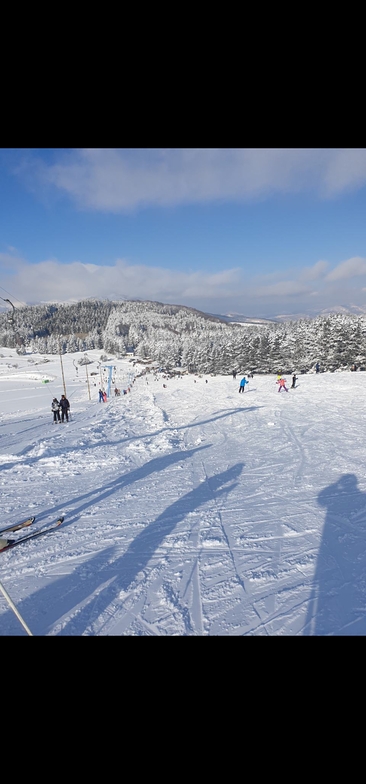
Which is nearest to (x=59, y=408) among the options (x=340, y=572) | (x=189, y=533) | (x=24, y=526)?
(x=24, y=526)

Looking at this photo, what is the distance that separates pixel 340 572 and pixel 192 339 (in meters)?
104

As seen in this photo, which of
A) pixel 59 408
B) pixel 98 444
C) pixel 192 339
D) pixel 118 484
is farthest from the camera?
pixel 192 339

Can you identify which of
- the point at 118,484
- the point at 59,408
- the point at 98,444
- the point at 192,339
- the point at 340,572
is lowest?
the point at 340,572

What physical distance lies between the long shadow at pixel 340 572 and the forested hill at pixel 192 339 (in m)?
10.1

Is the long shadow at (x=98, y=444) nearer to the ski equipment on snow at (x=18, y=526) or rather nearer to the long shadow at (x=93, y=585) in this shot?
the ski equipment on snow at (x=18, y=526)

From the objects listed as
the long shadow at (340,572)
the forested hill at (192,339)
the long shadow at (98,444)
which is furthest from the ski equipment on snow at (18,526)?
the forested hill at (192,339)

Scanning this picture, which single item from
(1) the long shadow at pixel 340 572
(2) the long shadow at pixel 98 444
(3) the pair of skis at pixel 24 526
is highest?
(2) the long shadow at pixel 98 444

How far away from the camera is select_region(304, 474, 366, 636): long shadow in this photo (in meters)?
3.17

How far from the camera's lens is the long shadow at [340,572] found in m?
3.17

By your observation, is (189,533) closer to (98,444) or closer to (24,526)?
(24,526)

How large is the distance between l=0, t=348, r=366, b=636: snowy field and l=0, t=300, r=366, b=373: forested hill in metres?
5.90

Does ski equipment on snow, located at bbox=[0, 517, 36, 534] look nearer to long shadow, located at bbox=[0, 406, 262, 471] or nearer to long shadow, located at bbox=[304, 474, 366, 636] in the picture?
long shadow, located at bbox=[0, 406, 262, 471]

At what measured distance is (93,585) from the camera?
3930 mm
